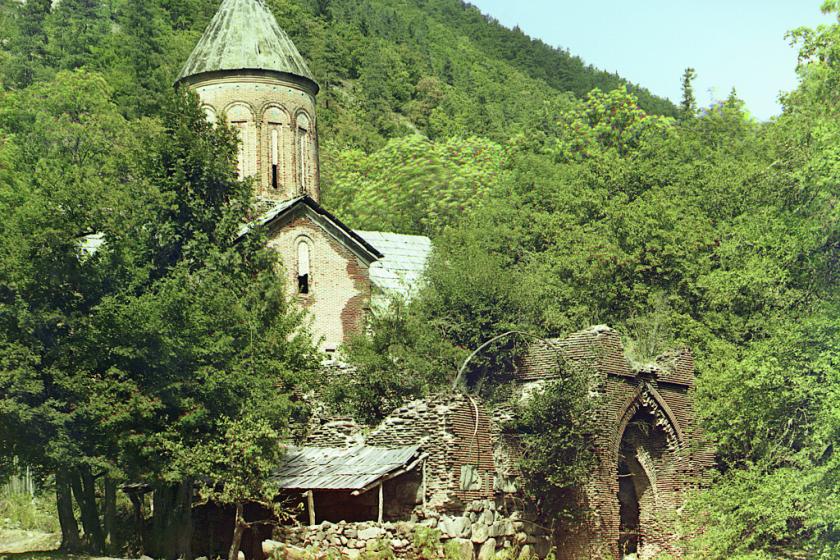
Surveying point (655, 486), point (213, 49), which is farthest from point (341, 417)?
point (213, 49)

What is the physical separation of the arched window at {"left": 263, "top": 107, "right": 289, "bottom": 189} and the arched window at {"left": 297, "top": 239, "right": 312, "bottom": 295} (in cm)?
292

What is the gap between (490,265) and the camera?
2503 cm

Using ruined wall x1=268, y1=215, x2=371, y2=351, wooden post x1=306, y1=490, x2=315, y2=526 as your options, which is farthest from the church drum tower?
wooden post x1=306, y1=490, x2=315, y2=526

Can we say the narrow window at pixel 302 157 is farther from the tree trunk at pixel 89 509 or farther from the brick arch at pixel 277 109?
the tree trunk at pixel 89 509

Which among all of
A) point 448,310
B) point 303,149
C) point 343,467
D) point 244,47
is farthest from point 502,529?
point 244,47

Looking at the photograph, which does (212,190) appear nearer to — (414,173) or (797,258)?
(797,258)

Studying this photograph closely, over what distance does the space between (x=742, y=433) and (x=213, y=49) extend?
18586mm

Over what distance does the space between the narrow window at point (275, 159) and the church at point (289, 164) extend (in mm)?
28

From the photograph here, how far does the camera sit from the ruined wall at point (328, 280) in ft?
94.0

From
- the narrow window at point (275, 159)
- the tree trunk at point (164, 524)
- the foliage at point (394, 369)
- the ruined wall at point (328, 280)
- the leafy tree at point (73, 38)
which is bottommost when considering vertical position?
the tree trunk at point (164, 524)

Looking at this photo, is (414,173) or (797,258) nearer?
(797,258)

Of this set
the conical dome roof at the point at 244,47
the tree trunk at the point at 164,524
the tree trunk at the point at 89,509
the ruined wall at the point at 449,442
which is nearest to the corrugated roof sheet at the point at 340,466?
the ruined wall at the point at 449,442

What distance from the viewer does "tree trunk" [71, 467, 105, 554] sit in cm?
2098

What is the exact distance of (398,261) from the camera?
1325 inches
